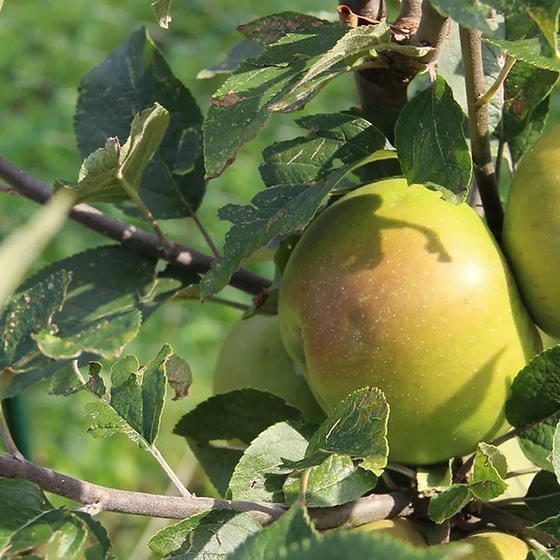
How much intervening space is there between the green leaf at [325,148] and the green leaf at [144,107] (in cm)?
16

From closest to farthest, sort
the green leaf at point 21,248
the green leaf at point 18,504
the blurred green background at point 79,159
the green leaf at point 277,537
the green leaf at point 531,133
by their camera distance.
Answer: the green leaf at point 21,248 → the green leaf at point 277,537 → the green leaf at point 18,504 → the green leaf at point 531,133 → the blurred green background at point 79,159

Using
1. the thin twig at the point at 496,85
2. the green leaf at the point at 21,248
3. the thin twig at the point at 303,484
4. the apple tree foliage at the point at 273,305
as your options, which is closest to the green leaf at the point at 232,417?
the apple tree foliage at the point at 273,305

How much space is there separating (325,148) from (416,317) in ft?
0.40

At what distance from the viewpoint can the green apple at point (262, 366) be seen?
663 mm

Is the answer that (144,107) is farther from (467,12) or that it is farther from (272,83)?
(467,12)

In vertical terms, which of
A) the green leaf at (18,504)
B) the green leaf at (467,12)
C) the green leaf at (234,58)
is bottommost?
the green leaf at (18,504)

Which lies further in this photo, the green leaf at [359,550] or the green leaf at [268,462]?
the green leaf at [268,462]

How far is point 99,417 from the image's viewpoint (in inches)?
19.7

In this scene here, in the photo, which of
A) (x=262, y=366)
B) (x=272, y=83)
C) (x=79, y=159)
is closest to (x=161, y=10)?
(x=272, y=83)

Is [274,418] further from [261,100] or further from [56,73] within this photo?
[56,73]

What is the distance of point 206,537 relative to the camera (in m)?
0.46

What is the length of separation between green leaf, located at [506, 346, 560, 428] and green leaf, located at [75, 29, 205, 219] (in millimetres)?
315

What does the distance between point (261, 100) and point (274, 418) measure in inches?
8.3

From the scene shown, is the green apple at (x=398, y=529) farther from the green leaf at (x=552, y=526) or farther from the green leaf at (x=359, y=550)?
the green leaf at (x=359, y=550)
